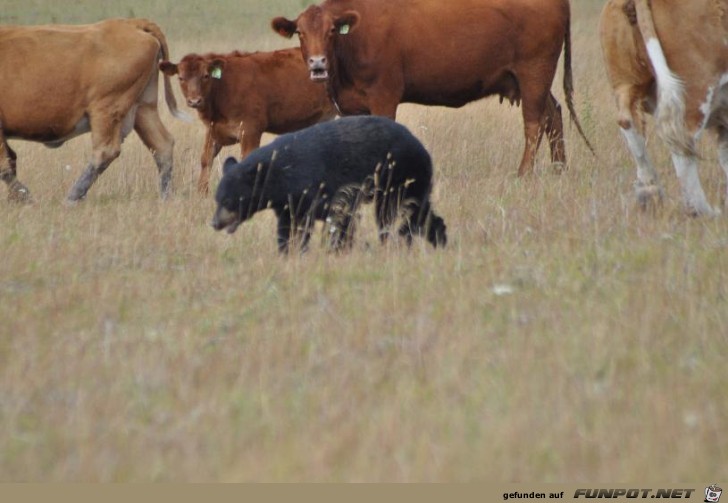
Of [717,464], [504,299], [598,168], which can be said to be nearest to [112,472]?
[717,464]

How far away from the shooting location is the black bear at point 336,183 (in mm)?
8039

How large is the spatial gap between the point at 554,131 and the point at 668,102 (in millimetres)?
3804

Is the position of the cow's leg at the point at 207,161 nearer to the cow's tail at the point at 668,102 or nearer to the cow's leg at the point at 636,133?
the cow's leg at the point at 636,133

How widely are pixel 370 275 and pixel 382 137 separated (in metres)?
1.45

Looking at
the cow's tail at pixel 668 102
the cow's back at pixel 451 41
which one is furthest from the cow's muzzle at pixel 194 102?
the cow's tail at pixel 668 102

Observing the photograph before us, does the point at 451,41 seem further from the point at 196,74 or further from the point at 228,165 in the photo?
the point at 228,165

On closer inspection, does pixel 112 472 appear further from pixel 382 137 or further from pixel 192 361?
pixel 382 137

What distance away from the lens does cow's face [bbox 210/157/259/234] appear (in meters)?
8.09

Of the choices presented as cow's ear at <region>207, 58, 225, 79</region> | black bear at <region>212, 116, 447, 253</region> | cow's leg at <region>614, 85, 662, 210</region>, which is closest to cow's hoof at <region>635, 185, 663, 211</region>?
cow's leg at <region>614, 85, 662, 210</region>

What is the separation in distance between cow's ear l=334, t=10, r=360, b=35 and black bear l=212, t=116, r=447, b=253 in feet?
10.1

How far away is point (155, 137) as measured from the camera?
11891 mm

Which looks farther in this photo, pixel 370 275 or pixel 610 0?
pixel 610 0

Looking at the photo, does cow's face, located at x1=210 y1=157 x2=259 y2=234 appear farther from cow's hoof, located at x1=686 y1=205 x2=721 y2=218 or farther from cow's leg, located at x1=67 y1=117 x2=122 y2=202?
cow's leg, located at x1=67 y1=117 x2=122 y2=202

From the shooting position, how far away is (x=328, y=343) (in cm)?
565
